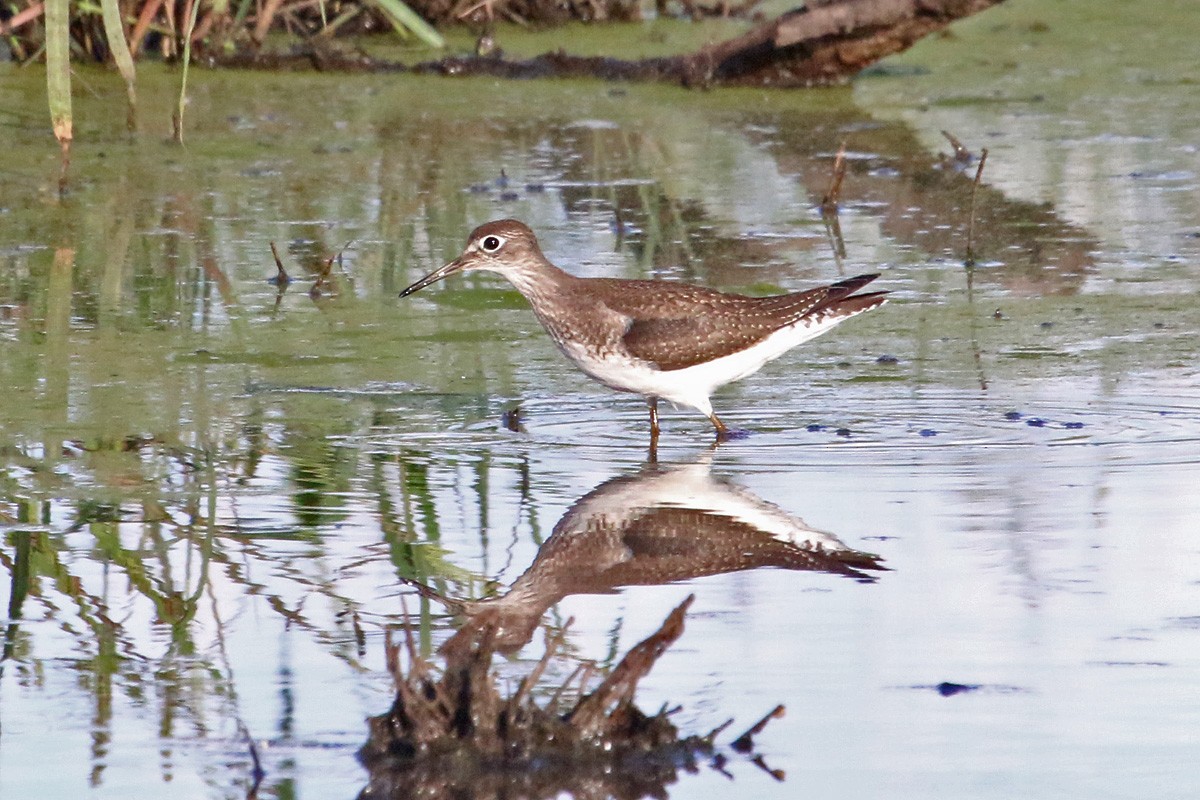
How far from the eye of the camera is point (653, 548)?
4.93 m

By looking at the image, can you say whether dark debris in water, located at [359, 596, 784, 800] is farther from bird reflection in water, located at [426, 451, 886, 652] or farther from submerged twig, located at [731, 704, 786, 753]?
bird reflection in water, located at [426, 451, 886, 652]

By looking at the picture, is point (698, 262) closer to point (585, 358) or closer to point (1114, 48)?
point (585, 358)

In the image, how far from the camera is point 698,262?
28.5 feet

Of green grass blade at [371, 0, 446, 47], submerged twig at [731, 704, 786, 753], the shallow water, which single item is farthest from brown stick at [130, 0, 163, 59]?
submerged twig at [731, 704, 786, 753]

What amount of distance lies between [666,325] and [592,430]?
425 millimetres

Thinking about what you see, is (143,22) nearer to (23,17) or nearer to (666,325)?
(23,17)

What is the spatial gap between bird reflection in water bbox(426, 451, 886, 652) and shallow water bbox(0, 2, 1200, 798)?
0.19 ft

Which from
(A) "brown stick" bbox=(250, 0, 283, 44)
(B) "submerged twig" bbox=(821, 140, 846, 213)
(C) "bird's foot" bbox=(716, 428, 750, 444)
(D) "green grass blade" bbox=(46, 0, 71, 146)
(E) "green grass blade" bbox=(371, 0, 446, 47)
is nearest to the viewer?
(C) "bird's foot" bbox=(716, 428, 750, 444)

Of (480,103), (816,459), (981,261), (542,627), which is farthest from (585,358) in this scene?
(480,103)

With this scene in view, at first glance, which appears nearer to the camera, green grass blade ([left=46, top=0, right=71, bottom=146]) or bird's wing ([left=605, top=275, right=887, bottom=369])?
bird's wing ([left=605, top=275, right=887, bottom=369])

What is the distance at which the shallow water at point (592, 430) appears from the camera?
384 cm

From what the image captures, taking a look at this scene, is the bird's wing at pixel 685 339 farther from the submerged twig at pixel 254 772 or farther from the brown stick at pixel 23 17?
the brown stick at pixel 23 17

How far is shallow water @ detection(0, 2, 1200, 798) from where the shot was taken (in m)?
3.84

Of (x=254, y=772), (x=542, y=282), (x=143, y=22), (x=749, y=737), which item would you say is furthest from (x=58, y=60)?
(x=749, y=737)
